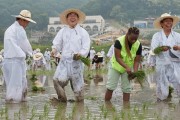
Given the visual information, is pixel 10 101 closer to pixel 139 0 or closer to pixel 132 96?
pixel 132 96

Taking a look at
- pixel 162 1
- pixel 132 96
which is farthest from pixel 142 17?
pixel 132 96

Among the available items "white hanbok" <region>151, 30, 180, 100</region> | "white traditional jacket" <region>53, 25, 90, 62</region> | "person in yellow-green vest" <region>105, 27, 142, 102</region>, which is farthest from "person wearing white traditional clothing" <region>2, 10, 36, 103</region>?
"white hanbok" <region>151, 30, 180, 100</region>

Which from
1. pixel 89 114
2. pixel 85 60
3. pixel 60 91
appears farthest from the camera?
pixel 60 91

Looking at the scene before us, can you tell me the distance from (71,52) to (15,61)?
110cm

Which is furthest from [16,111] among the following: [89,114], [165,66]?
→ [165,66]

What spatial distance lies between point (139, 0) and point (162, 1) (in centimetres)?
838

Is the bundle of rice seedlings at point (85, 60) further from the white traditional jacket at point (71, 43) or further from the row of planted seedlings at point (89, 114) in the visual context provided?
the row of planted seedlings at point (89, 114)

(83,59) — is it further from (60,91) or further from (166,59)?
(166,59)

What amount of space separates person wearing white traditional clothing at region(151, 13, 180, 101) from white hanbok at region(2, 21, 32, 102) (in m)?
2.66

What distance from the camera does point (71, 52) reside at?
9.56m

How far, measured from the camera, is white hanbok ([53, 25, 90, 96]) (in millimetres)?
9559

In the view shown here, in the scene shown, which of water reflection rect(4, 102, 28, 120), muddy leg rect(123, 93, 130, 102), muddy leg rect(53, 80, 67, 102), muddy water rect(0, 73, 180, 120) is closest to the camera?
water reflection rect(4, 102, 28, 120)

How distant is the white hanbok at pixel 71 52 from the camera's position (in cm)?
956

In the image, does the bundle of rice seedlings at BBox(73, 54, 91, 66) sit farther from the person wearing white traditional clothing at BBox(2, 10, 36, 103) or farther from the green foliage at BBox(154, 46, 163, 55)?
the green foliage at BBox(154, 46, 163, 55)
